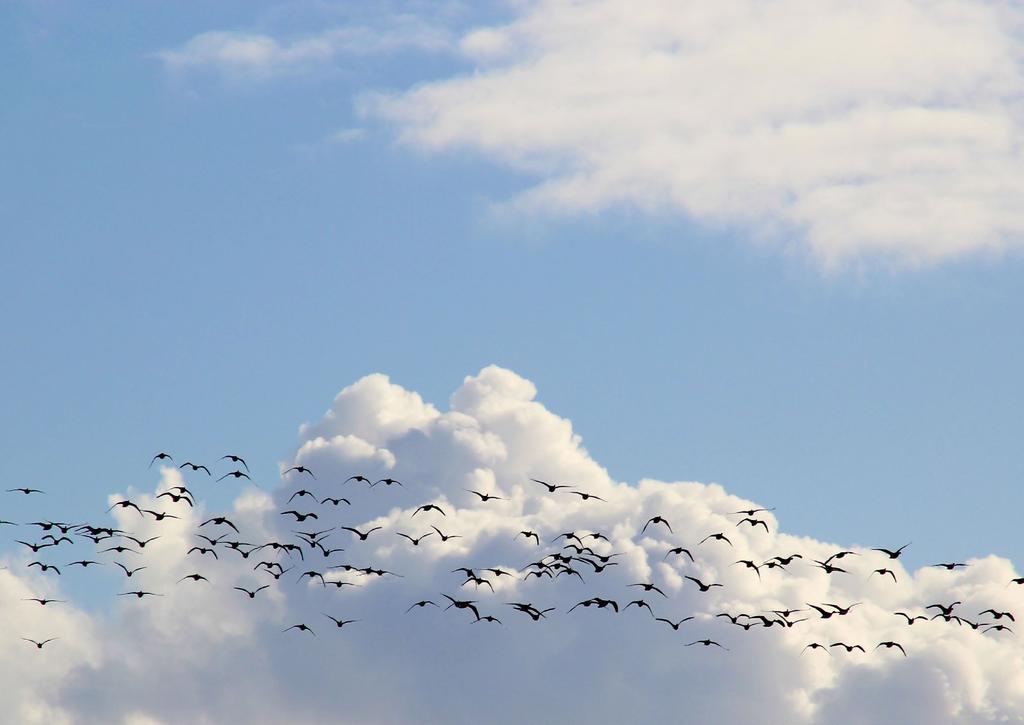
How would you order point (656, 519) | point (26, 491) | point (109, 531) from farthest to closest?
point (109, 531), point (656, 519), point (26, 491)

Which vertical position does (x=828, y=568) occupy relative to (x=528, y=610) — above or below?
above

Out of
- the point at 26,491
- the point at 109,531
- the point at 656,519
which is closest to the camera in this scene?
the point at 26,491

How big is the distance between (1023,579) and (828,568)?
19.7m

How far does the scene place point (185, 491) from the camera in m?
134

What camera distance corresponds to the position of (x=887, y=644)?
135375 millimetres

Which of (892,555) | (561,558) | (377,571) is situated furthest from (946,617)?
(377,571)

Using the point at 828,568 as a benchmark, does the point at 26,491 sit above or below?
below

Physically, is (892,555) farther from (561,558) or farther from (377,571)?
(377,571)

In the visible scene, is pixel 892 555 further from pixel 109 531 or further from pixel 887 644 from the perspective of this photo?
pixel 109 531

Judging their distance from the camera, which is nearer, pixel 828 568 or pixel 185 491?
pixel 828 568

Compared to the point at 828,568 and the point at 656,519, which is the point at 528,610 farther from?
the point at 828,568

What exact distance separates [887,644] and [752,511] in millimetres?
26091

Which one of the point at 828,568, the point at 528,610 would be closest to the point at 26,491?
the point at 528,610

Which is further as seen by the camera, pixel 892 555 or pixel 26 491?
pixel 892 555
